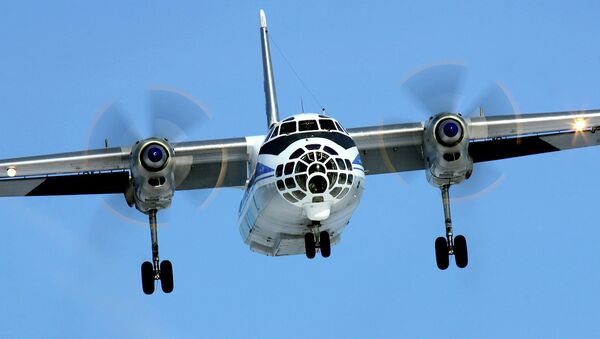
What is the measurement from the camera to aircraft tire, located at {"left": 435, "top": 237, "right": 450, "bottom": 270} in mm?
34250

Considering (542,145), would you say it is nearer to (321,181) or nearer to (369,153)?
(369,153)

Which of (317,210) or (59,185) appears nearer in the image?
(317,210)

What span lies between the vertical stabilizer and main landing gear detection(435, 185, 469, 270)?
5.05m

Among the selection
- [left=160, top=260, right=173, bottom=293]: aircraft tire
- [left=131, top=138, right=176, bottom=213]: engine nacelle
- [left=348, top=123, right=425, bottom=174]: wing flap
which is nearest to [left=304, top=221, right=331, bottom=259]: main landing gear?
[left=348, top=123, right=425, bottom=174]: wing flap

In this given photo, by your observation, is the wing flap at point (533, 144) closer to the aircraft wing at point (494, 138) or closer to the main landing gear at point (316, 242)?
the aircraft wing at point (494, 138)

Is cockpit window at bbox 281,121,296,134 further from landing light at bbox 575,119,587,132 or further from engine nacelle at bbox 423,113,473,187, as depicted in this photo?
landing light at bbox 575,119,587,132

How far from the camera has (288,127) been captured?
30.8 meters

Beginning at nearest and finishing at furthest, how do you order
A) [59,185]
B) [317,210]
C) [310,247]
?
[317,210]
[310,247]
[59,185]

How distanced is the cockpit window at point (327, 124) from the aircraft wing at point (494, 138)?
293 centimetres

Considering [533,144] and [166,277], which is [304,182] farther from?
[533,144]

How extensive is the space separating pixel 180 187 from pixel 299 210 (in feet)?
19.5

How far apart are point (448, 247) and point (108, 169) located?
8.30 metres

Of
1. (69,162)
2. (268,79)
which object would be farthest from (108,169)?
(268,79)

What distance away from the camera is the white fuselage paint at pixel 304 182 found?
29641mm
